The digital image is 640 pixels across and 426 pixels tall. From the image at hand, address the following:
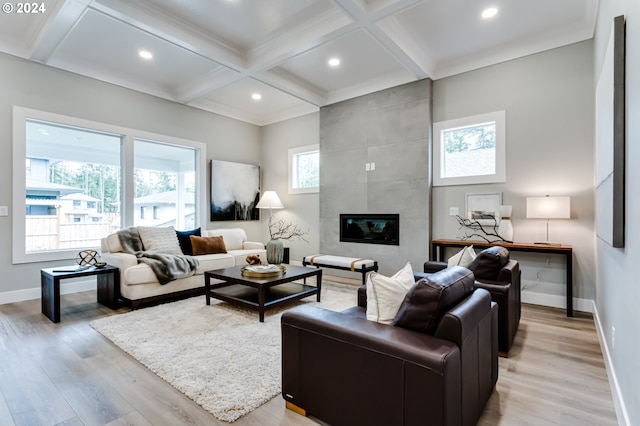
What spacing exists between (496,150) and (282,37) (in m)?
3.06

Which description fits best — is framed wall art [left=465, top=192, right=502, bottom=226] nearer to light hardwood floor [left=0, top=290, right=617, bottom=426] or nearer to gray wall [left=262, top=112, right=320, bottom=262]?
light hardwood floor [left=0, top=290, right=617, bottom=426]

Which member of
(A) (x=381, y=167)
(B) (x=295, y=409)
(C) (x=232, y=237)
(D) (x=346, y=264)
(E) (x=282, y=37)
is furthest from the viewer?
(C) (x=232, y=237)

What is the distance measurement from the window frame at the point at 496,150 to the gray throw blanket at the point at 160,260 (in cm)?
364

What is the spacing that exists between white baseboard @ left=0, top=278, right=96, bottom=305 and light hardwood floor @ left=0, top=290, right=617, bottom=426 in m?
1.17

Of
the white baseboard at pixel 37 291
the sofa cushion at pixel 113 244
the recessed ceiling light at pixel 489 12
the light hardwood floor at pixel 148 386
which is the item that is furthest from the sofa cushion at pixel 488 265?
the white baseboard at pixel 37 291

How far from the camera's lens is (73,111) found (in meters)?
4.43

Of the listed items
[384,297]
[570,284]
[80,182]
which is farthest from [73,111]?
[570,284]

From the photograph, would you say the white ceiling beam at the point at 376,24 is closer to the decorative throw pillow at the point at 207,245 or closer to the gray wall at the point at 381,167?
the gray wall at the point at 381,167

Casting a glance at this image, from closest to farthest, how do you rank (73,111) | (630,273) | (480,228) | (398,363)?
(398,363), (630,273), (480,228), (73,111)

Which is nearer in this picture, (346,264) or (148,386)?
(148,386)

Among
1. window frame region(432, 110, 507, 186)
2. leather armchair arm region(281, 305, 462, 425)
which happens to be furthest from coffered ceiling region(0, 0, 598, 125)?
leather armchair arm region(281, 305, 462, 425)

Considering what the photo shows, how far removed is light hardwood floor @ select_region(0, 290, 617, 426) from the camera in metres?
1.76

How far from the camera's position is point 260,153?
709 cm

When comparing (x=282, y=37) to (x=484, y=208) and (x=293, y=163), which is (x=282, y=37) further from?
(x=484, y=208)
